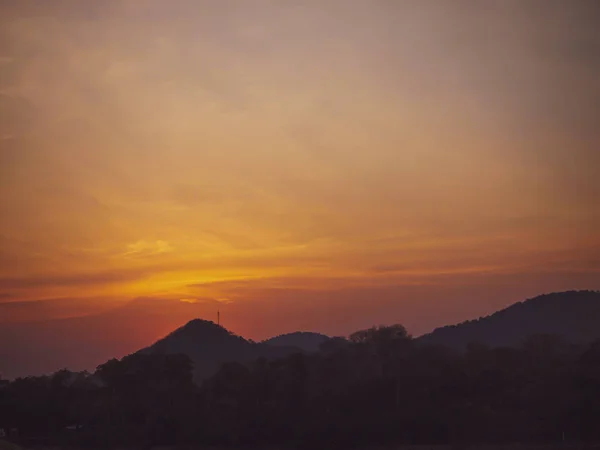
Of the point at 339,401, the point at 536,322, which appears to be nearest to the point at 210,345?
the point at 536,322

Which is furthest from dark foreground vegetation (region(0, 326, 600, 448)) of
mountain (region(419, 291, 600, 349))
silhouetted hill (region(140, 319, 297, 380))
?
silhouetted hill (region(140, 319, 297, 380))

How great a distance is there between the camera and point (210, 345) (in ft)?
484

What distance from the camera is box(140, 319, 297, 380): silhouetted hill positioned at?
137000 mm

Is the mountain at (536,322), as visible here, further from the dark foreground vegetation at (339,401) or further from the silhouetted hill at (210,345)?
the dark foreground vegetation at (339,401)

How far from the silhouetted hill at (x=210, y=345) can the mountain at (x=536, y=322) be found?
3415 centimetres

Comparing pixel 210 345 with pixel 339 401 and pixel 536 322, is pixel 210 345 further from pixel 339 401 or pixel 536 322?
pixel 339 401

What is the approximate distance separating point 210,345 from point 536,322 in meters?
68.1

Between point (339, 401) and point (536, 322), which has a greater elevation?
point (536, 322)

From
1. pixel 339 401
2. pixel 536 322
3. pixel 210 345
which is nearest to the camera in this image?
pixel 339 401

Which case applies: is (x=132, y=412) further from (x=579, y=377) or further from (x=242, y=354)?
(x=242, y=354)

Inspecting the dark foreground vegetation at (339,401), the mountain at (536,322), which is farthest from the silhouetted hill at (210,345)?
the dark foreground vegetation at (339,401)

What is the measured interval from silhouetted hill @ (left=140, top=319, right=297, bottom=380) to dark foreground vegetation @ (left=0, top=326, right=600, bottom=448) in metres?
69.2

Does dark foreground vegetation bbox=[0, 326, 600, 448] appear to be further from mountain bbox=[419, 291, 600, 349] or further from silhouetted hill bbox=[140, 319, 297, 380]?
silhouetted hill bbox=[140, 319, 297, 380]

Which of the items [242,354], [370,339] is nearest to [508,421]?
[370,339]
